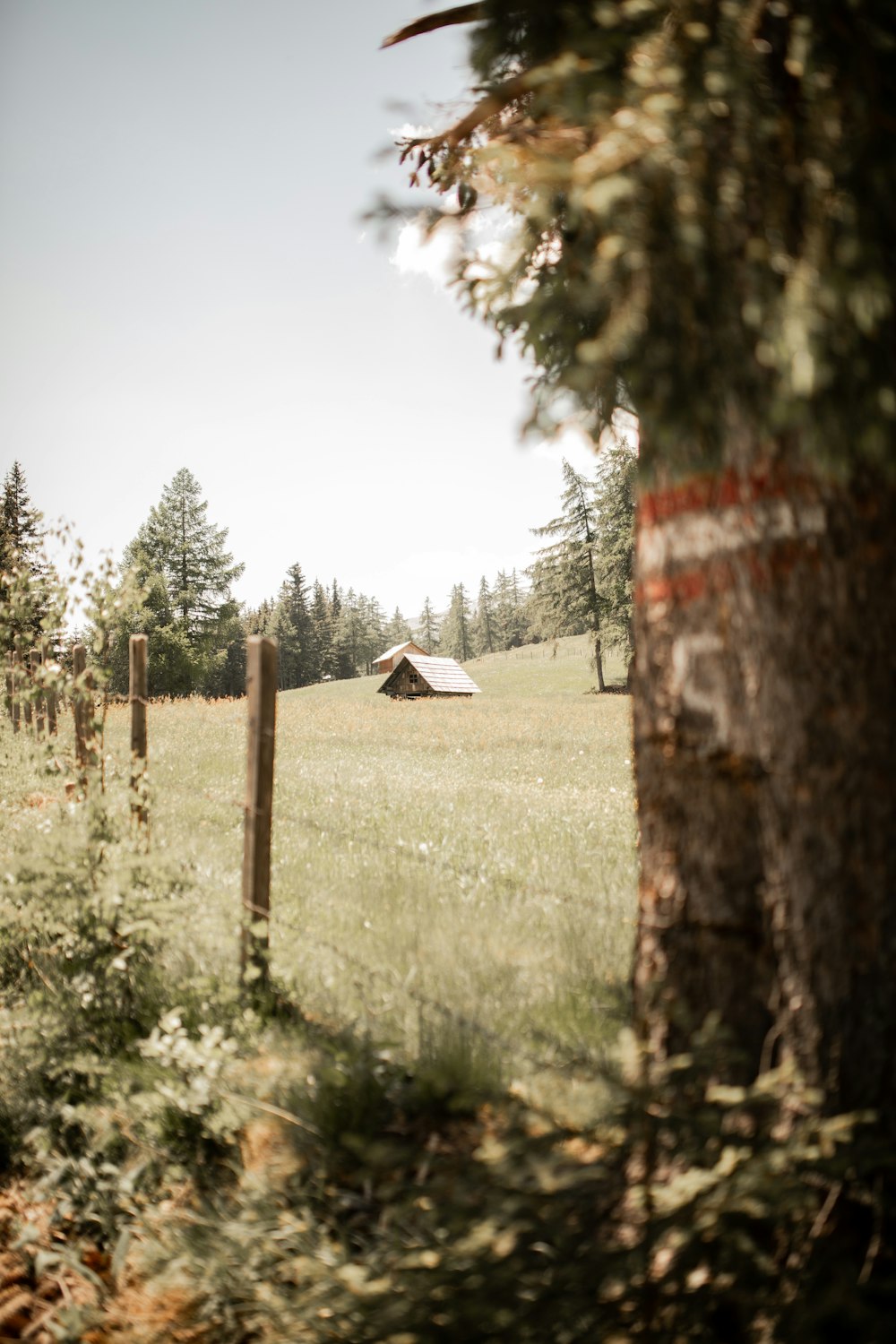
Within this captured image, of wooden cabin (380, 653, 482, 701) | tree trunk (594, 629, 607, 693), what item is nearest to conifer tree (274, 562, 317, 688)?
wooden cabin (380, 653, 482, 701)

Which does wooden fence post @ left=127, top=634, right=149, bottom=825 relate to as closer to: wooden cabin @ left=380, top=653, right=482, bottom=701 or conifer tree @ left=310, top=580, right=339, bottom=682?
wooden cabin @ left=380, top=653, right=482, bottom=701

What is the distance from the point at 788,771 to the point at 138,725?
4.61m

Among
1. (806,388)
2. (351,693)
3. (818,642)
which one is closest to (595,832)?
(818,642)

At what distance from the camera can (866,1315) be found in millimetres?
1591

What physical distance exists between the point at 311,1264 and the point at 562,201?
3441 millimetres

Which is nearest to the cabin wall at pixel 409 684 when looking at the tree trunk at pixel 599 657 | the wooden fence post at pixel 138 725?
the tree trunk at pixel 599 657

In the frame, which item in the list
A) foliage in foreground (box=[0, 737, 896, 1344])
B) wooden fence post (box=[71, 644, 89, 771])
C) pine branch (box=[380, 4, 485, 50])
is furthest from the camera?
wooden fence post (box=[71, 644, 89, 771])

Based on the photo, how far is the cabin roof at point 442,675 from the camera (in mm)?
47094

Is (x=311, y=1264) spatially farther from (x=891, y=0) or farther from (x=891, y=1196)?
(x=891, y=0)

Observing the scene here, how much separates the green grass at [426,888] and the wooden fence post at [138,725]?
1.04 ft

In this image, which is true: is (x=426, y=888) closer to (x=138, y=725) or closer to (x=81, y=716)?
(x=138, y=725)

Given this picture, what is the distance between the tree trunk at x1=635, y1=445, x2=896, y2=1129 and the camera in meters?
2.00

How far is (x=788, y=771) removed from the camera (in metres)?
2.04

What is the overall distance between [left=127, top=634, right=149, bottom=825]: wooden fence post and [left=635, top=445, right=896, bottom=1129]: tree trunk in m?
3.87
